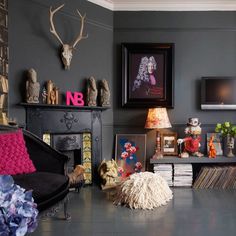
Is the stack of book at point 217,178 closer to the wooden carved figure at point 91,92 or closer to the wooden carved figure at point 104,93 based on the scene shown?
the wooden carved figure at point 104,93

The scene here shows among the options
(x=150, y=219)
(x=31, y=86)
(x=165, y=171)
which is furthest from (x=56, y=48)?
(x=150, y=219)

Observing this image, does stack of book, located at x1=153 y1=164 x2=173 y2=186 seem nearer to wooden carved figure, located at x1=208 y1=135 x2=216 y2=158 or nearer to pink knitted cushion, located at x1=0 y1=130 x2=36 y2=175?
wooden carved figure, located at x1=208 y1=135 x2=216 y2=158

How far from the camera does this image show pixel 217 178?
4.13 m

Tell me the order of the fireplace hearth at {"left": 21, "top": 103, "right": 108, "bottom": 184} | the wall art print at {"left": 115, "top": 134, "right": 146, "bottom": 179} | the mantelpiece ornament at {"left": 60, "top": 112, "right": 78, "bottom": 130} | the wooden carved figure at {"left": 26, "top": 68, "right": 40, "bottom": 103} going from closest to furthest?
the wooden carved figure at {"left": 26, "top": 68, "right": 40, "bottom": 103} → the fireplace hearth at {"left": 21, "top": 103, "right": 108, "bottom": 184} → the mantelpiece ornament at {"left": 60, "top": 112, "right": 78, "bottom": 130} → the wall art print at {"left": 115, "top": 134, "right": 146, "bottom": 179}

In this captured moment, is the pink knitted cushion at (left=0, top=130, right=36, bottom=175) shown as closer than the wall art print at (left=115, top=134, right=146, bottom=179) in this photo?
Yes

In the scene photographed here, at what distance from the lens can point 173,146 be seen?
4398mm

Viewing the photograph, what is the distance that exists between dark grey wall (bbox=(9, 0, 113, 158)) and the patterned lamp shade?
2.05ft

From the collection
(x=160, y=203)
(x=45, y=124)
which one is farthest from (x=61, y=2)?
(x=160, y=203)

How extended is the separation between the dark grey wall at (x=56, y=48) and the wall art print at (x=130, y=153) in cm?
16

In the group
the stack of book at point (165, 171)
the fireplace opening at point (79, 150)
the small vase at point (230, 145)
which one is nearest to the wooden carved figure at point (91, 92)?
the fireplace opening at point (79, 150)

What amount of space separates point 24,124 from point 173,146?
2163 millimetres

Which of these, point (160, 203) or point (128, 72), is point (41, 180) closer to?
point (160, 203)

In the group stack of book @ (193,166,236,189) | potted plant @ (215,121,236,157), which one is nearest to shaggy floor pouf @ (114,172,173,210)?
stack of book @ (193,166,236,189)

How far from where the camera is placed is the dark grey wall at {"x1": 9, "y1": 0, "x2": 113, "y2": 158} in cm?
339
